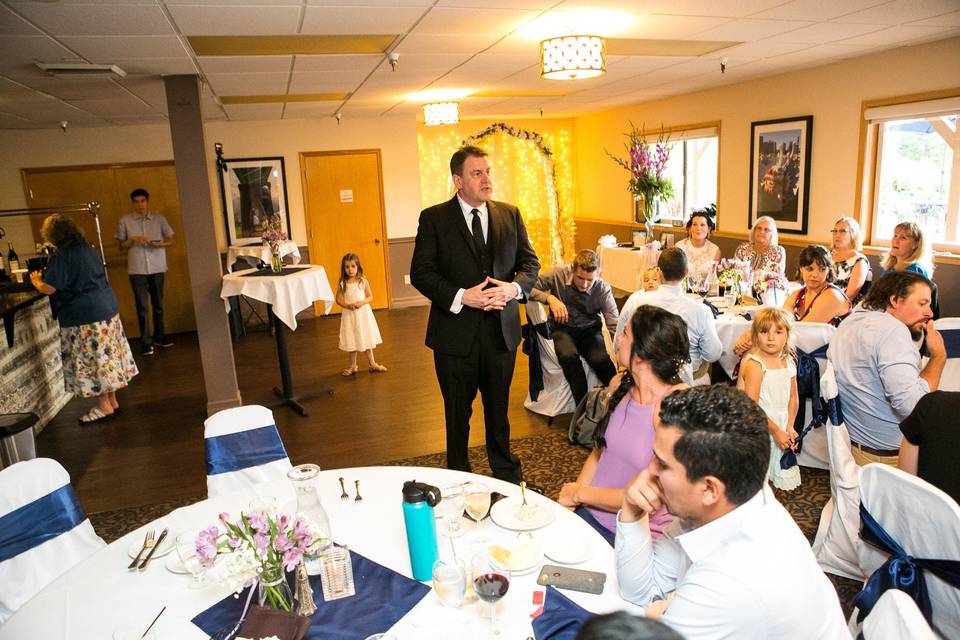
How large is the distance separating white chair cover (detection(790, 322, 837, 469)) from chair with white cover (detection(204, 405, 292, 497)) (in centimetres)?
289

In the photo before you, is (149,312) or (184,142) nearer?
(184,142)

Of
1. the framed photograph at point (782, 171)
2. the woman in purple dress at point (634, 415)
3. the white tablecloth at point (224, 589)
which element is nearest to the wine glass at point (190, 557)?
the white tablecloth at point (224, 589)

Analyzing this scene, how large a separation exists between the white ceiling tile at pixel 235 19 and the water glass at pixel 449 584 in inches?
116

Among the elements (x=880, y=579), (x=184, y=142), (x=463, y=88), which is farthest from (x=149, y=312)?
(x=880, y=579)

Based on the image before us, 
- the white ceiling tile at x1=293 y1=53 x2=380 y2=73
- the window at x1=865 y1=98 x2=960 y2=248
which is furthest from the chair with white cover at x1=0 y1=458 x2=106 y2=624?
the window at x1=865 y1=98 x2=960 y2=248

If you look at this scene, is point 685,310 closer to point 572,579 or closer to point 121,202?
point 572,579

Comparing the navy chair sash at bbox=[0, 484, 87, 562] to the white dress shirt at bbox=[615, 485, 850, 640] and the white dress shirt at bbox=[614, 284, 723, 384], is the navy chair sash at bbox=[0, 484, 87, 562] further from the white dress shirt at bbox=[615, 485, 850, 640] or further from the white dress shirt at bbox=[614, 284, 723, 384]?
the white dress shirt at bbox=[614, 284, 723, 384]

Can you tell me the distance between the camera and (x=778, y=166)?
7117 millimetres

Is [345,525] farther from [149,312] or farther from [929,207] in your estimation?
[149,312]

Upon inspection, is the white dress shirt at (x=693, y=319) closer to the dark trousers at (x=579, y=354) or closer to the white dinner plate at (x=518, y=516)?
the dark trousers at (x=579, y=354)

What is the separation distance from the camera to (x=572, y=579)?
1666mm

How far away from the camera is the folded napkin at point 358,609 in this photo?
5.06ft

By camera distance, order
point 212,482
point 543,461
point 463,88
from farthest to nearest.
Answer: point 463,88 → point 543,461 → point 212,482

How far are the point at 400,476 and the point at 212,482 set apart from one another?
31.7 inches
